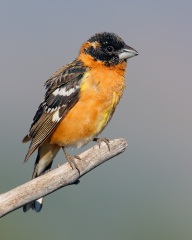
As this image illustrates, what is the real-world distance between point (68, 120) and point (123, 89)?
71cm

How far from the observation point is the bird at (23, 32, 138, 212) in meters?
5.62

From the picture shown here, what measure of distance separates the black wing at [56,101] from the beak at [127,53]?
45 cm

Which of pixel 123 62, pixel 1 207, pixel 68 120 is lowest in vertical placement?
pixel 1 207

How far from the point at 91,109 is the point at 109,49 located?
839 mm

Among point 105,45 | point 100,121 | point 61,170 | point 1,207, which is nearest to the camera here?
point 1,207

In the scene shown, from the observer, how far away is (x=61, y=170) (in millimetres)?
4758

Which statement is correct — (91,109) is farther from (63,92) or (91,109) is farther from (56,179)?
(56,179)

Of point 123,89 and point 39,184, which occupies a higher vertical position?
point 123,89

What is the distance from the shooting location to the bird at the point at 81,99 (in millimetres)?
5621

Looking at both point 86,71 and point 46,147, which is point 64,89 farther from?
point 46,147

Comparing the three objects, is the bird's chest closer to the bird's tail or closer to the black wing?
the black wing

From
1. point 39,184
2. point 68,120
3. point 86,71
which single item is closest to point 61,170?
point 39,184

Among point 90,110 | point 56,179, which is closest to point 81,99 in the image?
point 90,110

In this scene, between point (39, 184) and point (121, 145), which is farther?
point (121, 145)
